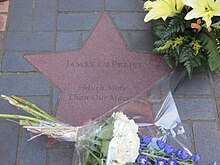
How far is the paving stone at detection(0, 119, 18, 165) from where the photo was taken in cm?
238

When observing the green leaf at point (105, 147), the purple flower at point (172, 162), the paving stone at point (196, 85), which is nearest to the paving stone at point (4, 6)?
the paving stone at point (196, 85)

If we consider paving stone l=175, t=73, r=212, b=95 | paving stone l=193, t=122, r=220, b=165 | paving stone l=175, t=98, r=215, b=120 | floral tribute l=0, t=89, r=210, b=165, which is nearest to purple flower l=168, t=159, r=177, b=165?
floral tribute l=0, t=89, r=210, b=165

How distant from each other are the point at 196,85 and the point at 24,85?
117 cm

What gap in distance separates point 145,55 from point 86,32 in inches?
18.7

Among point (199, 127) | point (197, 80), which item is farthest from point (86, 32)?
point (199, 127)

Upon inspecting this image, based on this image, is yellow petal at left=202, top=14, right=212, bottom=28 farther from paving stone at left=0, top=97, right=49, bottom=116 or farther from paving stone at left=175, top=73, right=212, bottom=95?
paving stone at left=0, top=97, right=49, bottom=116

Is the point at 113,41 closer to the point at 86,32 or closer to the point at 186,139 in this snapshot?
the point at 86,32

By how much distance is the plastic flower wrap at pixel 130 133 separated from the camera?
1836mm

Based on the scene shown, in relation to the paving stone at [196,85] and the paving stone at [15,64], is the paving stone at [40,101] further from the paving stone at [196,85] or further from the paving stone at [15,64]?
the paving stone at [196,85]

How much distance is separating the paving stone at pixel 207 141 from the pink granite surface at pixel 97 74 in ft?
1.44

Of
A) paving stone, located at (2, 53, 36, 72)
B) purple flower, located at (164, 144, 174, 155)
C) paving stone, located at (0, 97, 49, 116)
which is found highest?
paving stone, located at (2, 53, 36, 72)

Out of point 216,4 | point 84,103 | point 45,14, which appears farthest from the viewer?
point 45,14

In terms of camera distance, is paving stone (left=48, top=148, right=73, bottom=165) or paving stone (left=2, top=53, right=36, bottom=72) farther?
paving stone (left=2, top=53, right=36, bottom=72)

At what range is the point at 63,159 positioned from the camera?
2.37m
